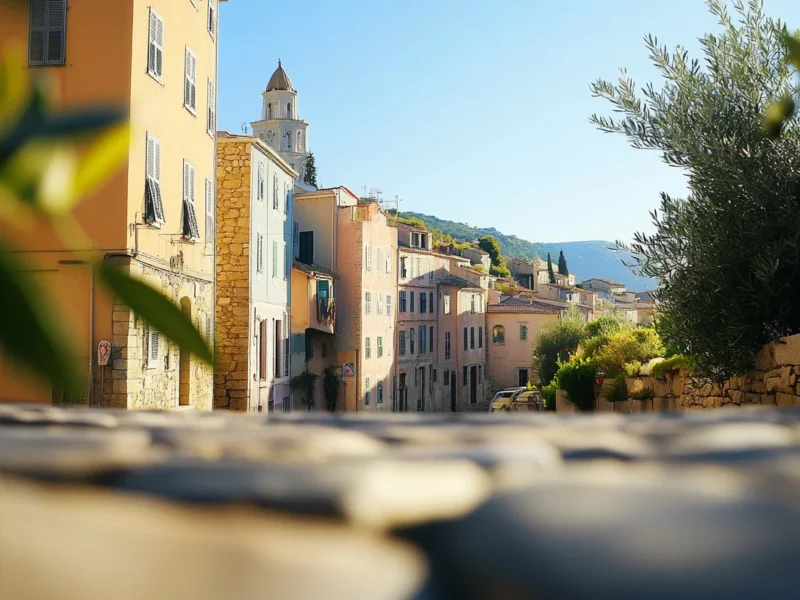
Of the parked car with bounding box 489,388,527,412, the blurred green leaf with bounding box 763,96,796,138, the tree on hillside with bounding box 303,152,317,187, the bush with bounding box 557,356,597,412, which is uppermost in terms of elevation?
the tree on hillside with bounding box 303,152,317,187

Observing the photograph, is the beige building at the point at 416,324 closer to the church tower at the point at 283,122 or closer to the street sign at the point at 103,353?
the street sign at the point at 103,353

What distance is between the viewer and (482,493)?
57 cm

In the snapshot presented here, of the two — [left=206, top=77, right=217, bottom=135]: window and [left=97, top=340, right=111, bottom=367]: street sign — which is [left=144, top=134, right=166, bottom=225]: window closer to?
[left=97, top=340, right=111, bottom=367]: street sign

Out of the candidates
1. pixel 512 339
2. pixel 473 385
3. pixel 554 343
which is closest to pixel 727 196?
pixel 554 343

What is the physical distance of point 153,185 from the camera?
47.8 ft

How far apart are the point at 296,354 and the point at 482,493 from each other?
→ 27074 mm

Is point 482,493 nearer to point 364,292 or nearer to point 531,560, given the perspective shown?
point 531,560

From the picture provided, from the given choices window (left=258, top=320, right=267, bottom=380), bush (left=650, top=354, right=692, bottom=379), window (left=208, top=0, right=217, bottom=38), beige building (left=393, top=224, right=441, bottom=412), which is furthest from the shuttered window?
beige building (left=393, top=224, right=441, bottom=412)

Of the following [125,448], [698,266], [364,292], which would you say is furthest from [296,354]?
[125,448]

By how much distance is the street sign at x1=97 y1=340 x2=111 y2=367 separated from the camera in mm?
13133

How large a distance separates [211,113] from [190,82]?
73.2 inches

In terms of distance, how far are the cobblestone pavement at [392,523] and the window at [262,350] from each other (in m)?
22.8

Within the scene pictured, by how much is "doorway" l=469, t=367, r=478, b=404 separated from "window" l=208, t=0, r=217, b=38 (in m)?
29.0

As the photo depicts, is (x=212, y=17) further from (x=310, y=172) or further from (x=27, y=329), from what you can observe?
(x=310, y=172)
